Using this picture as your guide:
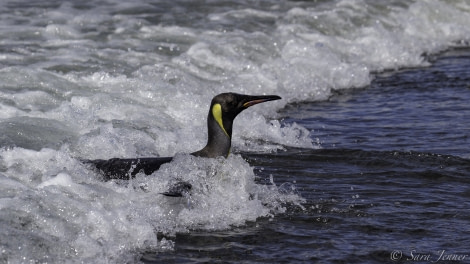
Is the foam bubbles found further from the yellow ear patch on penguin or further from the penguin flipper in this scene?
the yellow ear patch on penguin

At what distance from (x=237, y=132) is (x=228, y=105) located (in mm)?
2099

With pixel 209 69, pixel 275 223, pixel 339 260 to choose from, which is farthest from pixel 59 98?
pixel 339 260

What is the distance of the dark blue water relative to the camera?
6430 mm

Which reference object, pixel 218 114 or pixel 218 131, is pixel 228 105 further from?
pixel 218 131

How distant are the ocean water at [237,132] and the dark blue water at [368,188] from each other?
0.02m

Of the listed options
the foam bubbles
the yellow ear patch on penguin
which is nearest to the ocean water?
the foam bubbles

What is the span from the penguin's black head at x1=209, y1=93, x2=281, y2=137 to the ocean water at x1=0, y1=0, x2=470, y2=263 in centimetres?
31

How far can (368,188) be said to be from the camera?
794 centimetres

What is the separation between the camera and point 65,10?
15.2 meters

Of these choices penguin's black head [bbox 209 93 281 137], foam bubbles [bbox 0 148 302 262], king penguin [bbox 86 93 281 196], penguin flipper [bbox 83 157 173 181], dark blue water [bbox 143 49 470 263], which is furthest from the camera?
penguin's black head [bbox 209 93 281 137]

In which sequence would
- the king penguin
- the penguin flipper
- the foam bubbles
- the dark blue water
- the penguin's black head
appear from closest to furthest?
1. the foam bubbles
2. the dark blue water
3. the penguin flipper
4. the king penguin
5. the penguin's black head

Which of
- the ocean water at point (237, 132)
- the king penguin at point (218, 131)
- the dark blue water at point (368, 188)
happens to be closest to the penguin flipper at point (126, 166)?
the king penguin at point (218, 131)

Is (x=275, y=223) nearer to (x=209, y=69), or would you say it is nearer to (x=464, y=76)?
(x=209, y=69)

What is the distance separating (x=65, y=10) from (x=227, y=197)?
8651mm
